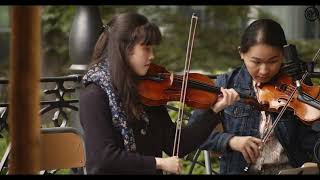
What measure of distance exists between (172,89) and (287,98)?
681mm

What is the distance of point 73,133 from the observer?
4207mm

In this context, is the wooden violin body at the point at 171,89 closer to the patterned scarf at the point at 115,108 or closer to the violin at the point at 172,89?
the violin at the point at 172,89

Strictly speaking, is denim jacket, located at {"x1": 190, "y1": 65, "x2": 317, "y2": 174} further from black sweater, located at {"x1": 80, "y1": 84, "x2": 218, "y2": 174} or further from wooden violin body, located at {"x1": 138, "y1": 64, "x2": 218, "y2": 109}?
black sweater, located at {"x1": 80, "y1": 84, "x2": 218, "y2": 174}

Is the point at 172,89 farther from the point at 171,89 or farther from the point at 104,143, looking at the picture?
the point at 104,143

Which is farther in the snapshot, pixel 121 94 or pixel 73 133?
pixel 73 133

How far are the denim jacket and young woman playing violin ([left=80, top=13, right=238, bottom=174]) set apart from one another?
168 millimetres

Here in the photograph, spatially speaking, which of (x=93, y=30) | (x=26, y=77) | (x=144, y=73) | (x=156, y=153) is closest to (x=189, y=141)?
(x=156, y=153)

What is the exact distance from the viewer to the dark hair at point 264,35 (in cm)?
423

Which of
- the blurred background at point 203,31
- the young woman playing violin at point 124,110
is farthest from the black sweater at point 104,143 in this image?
the blurred background at point 203,31

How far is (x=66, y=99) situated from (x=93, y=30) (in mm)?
534

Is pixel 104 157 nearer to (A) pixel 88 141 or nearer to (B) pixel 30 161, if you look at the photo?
(A) pixel 88 141

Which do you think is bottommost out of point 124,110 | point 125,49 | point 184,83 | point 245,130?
point 245,130

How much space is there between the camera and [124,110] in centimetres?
387

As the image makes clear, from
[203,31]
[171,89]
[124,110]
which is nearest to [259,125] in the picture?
[171,89]
